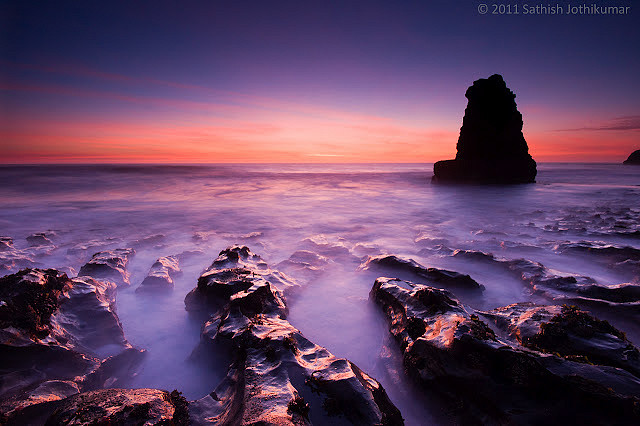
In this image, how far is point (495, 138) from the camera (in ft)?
99.6

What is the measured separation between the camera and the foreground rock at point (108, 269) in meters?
6.62

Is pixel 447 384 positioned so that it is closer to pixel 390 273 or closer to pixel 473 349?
pixel 473 349

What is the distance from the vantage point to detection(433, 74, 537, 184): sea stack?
30.4 meters

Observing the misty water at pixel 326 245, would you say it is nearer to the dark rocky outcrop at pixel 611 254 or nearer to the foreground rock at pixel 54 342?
the dark rocky outcrop at pixel 611 254

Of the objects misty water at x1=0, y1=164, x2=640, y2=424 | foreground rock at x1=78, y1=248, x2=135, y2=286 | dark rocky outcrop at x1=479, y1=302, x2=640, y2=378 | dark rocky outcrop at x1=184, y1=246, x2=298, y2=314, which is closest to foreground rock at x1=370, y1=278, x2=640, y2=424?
dark rocky outcrop at x1=479, y1=302, x2=640, y2=378

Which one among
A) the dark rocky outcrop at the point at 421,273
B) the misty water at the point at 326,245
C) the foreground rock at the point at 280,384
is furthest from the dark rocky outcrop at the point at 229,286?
the dark rocky outcrop at the point at 421,273

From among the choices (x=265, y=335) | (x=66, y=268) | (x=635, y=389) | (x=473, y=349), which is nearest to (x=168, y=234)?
(x=66, y=268)

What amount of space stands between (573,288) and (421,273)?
303 cm

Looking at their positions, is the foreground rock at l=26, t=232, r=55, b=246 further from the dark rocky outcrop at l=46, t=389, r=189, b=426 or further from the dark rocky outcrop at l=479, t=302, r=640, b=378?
the dark rocky outcrop at l=479, t=302, r=640, b=378

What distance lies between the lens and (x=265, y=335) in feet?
11.9

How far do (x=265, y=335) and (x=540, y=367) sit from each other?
3202mm

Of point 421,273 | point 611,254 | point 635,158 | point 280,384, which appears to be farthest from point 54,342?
point 635,158

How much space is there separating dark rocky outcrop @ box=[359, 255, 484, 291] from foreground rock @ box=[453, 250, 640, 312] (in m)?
1.26

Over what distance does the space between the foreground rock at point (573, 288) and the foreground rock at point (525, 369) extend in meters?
1.83
